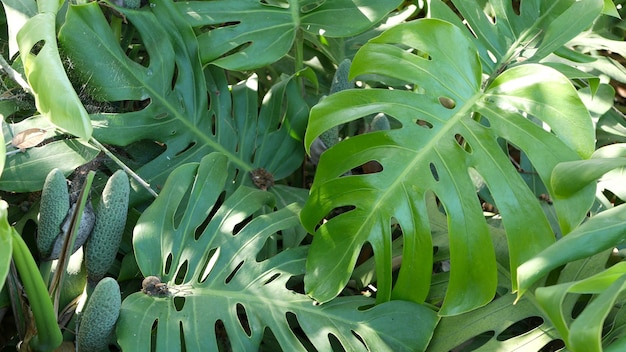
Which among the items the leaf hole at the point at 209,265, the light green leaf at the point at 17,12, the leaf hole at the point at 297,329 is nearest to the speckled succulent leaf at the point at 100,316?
the leaf hole at the point at 209,265

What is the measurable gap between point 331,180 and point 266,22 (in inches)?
17.4

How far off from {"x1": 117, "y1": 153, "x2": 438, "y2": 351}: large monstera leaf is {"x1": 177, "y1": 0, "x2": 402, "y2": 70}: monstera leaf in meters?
0.24

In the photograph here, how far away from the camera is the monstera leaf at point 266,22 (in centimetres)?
121

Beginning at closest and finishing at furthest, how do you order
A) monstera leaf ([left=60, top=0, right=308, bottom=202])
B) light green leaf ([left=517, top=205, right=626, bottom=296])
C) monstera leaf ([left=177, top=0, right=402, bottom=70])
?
1. light green leaf ([left=517, top=205, right=626, bottom=296])
2. monstera leaf ([left=60, top=0, right=308, bottom=202])
3. monstera leaf ([left=177, top=0, right=402, bottom=70])

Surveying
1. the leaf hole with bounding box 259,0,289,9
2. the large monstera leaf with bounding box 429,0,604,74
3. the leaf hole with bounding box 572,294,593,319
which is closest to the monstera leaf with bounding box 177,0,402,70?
the leaf hole with bounding box 259,0,289,9

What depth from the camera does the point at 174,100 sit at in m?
1.20

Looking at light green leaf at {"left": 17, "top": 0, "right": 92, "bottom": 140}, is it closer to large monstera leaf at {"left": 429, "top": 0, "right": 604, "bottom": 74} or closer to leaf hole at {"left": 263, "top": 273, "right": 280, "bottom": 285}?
leaf hole at {"left": 263, "top": 273, "right": 280, "bottom": 285}

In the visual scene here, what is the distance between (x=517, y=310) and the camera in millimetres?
975

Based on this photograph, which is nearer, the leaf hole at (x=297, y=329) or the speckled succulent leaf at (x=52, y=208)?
the speckled succulent leaf at (x=52, y=208)

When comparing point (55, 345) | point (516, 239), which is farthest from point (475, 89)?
point (55, 345)

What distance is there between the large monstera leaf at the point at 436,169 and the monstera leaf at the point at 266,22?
27 centimetres

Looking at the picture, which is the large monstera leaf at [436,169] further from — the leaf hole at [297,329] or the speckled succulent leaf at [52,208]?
the speckled succulent leaf at [52,208]

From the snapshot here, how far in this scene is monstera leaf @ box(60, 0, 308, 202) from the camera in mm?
1092

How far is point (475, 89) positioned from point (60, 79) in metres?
0.61
